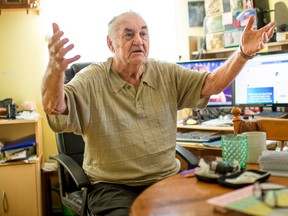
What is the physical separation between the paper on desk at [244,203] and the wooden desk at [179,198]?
2cm

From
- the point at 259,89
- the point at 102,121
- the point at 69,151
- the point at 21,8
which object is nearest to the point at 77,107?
the point at 102,121

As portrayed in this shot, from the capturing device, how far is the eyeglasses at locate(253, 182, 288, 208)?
0.82 meters

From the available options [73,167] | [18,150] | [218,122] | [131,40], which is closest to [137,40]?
[131,40]

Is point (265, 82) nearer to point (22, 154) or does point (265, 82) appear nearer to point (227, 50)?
point (227, 50)

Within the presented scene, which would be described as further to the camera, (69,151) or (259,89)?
(259,89)

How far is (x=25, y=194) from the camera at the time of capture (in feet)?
8.78

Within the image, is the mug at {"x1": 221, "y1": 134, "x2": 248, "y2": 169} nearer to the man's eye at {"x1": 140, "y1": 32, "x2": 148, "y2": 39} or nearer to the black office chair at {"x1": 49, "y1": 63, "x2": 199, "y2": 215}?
the black office chair at {"x1": 49, "y1": 63, "x2": 199, "y2": 215}

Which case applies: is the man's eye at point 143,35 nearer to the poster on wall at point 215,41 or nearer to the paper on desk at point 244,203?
the paper on desk at point 244,203

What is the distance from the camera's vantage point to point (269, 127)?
57.4 inches

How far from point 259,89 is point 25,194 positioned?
68.3 inches

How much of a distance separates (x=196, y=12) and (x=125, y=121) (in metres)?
1.79

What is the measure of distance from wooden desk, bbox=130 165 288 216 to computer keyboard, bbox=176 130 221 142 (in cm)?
116

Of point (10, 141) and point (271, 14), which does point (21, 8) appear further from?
point (271, 14)

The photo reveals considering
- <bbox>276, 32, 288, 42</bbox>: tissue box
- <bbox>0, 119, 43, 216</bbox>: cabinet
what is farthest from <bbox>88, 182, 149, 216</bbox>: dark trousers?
<bbox>276, 32, 288, 42</bbox>: tissue box
